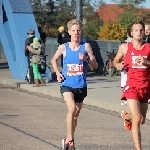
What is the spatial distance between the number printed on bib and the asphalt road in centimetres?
109

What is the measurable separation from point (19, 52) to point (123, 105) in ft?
28.7

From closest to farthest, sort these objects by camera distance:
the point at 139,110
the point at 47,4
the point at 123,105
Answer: the point at 139,110 → the point at 123,105 → the point at 47,4

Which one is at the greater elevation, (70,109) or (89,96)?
(70,109)

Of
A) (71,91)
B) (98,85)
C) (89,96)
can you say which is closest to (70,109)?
(71,91)

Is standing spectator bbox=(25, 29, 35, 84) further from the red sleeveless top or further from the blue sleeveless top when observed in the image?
the red sleeveless top

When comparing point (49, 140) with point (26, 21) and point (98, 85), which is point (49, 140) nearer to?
point (98, 85)

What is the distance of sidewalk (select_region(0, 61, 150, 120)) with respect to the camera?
15230 millimetres

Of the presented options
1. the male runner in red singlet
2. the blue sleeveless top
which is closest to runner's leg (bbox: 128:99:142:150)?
the male runner in red singlet

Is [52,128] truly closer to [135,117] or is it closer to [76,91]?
[76,91]

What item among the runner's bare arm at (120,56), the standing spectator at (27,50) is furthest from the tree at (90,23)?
the runner's bare arm at (120,56)

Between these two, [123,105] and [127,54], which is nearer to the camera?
[127,54]

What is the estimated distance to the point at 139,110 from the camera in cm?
873

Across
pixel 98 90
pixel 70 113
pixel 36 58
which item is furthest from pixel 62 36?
pixel 70 113

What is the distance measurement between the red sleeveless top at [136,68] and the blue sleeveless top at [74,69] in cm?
79
